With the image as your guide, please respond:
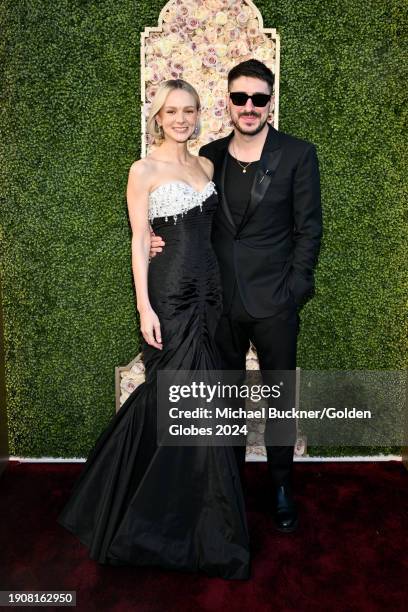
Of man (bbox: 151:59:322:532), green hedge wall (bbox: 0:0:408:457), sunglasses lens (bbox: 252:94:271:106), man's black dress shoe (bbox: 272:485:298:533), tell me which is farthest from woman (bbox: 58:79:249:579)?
green hedge wall (bbox: 0:0:408:457)

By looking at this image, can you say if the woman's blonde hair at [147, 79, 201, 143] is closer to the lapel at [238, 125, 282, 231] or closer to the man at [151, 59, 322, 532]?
the man at [151, 59, 322, 532]

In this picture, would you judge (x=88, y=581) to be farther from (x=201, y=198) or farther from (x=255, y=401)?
(x=201, y=198)

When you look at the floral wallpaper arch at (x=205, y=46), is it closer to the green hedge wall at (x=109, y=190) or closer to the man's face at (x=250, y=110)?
the green hedge wall at (x=109, y=190)

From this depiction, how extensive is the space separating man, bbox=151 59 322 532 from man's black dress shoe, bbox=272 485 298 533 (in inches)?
28.2

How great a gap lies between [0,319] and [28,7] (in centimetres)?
176

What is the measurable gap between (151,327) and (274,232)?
0.73 metres

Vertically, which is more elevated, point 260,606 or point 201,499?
point 201,499

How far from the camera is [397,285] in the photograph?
11.9 feet

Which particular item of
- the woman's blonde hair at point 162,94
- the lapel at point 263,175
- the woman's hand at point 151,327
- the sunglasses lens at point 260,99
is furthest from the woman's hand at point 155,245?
the sunglasses lens at point 260,99

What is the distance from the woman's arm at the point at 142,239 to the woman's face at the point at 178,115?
0.65ft

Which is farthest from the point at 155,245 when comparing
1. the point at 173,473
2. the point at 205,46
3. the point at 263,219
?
the point at 205,46

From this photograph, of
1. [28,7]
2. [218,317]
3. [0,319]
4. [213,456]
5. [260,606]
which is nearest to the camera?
[260,606]

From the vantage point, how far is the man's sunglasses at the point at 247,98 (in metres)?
2.75

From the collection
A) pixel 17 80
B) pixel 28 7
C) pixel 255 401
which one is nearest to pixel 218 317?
pixel 255 401
